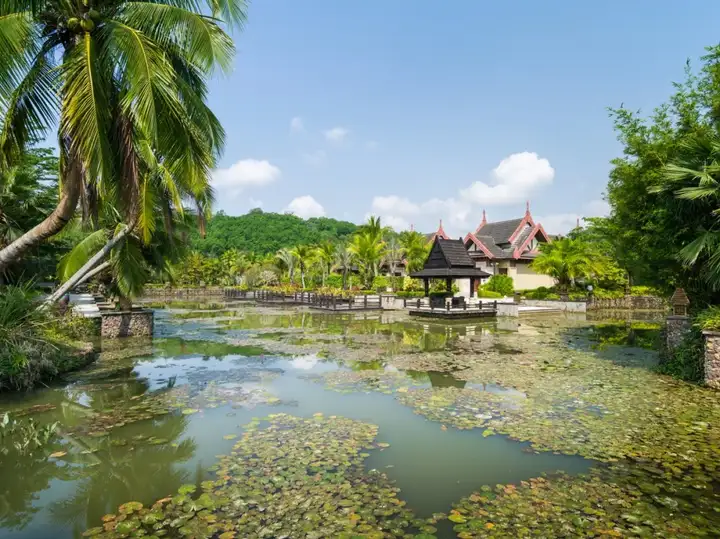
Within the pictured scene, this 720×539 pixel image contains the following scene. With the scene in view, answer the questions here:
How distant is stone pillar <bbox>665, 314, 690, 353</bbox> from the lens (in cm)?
1017

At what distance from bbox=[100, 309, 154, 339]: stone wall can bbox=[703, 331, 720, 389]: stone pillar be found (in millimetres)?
17062

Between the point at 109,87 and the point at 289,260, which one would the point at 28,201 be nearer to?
the point at 109,87

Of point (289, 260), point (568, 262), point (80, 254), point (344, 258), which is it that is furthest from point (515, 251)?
point (80, 254)

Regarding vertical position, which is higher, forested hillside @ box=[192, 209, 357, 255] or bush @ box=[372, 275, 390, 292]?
forested hillside @ box=[192, 209, 357, 255]

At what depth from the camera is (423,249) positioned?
1511 inches

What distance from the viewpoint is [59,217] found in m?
7.55

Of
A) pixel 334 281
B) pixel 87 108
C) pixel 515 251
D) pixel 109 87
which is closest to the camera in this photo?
pixel 87 108

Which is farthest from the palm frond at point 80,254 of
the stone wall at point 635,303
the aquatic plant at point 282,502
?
the stone wall at point 635,303

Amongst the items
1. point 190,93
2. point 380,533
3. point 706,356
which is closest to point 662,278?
point 706,356

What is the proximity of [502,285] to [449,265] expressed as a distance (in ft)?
33.2

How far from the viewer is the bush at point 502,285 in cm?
3456

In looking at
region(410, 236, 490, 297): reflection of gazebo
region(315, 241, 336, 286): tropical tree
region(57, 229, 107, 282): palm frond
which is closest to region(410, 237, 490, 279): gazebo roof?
region(410, 236, 490, 297): reflection of gazebo

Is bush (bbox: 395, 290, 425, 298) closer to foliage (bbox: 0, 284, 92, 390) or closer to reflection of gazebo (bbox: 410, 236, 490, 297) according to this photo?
reflection of gazebo (bbox: 410, 236, 490, 297)

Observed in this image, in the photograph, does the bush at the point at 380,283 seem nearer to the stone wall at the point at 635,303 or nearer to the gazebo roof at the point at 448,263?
the gazebo roof at the point at 448,263
